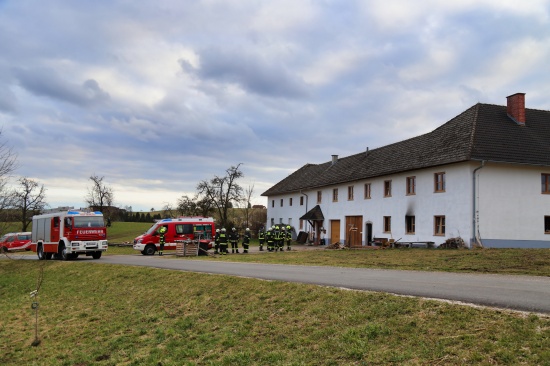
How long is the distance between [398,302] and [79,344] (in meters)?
7.43

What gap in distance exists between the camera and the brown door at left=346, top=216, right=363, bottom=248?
39375 millimetres

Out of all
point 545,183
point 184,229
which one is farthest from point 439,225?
point 184,229

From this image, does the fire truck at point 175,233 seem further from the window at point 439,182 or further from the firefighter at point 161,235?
the window at point 439,182

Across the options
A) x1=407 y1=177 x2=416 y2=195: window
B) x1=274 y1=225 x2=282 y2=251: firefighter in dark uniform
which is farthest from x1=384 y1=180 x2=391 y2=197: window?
x1=274 y1=225 x2=282 y2=251: firefighter in dark uniform

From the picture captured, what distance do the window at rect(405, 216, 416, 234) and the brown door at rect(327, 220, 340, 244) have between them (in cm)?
1077

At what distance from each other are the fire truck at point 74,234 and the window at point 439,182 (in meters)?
20.3

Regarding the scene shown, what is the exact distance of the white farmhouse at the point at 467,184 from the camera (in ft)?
91.2

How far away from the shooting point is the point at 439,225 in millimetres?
→ 30016

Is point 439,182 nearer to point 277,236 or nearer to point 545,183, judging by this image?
point 545,183

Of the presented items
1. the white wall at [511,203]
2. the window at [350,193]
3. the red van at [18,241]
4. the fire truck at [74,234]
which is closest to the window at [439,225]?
the white wall at [511,203]

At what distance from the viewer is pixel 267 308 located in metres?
10.7

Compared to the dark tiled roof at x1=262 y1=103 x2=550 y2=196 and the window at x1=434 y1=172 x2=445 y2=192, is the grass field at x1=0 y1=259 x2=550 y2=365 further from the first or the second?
the dark tiled roof at x1=262 y1=103 x2=550 y2=196

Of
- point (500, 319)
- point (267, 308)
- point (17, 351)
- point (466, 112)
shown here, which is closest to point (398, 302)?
point (500, 319)

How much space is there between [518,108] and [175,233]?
2427cm
